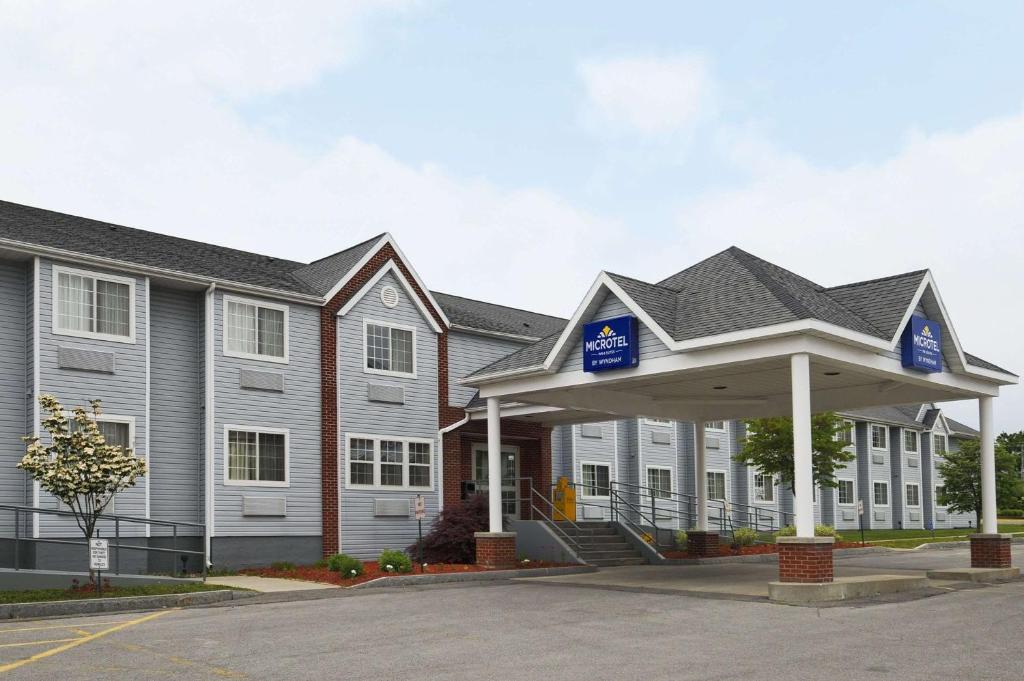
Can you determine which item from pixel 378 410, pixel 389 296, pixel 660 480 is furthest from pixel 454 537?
pixel 660 480

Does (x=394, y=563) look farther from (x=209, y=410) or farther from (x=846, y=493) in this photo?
(x=846, y=493)

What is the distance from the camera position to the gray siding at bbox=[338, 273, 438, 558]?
25.5 meters

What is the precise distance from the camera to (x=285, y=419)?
24.4 metres

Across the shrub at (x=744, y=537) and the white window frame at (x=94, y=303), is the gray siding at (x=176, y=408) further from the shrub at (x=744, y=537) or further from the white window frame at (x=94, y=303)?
the shrub at (x=744, y=537)

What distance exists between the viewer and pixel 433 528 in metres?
25.2

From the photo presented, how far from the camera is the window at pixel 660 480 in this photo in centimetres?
3594

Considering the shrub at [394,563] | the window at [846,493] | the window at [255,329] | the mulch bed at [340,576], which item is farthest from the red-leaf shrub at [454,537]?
the window at [846,493]

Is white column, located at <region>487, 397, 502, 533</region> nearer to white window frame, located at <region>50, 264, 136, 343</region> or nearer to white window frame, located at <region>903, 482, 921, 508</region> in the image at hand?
white window frame, located at <region>50, 264, 136, 343</region>

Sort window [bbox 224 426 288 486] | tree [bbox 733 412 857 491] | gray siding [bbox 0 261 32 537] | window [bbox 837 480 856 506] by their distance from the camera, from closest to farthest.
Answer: gray siding [bbox 0 261 32 537], window [bbox 224 426 288 486], tree [bbox 733 412 857 491], window [bbox 837 480 856 506]

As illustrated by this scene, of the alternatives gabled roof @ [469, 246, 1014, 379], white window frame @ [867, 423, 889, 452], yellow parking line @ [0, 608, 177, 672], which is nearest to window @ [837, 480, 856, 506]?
white window frame @ [867, 423, 889, 452]

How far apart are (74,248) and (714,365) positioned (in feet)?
42.7

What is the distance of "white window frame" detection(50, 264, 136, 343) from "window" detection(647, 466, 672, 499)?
1948 cm

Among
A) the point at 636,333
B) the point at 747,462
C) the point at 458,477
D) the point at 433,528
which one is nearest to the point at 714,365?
the point at 636,333

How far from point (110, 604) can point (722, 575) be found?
39.8ft
